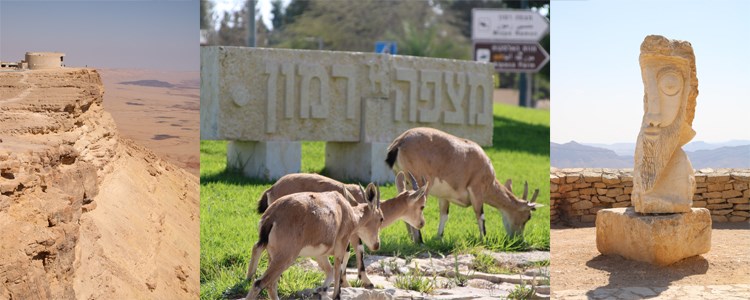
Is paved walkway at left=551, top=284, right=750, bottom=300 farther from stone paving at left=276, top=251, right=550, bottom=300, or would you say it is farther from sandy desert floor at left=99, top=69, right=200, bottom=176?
sandy desert floor at left=99, top=69, right=200, bottom=176

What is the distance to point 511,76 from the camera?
4362cm

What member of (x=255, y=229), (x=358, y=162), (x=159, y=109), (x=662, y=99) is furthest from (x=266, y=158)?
(x=662, y=99)

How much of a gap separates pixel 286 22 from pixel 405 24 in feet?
14.1

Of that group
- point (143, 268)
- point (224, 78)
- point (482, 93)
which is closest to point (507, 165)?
point (482, 93)

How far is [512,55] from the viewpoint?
78.5 feet

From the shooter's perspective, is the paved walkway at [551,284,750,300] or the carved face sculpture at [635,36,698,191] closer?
the paved walkway at [551,284,750,300]

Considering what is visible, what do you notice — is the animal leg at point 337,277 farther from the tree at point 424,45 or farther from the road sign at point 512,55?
the tree at point 424,45

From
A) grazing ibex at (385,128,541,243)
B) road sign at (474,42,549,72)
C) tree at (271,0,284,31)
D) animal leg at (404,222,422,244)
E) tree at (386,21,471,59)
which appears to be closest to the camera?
animal leg at (404,222,422,244)

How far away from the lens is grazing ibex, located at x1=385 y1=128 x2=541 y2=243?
9633mm

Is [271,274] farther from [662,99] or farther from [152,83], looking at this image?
[662,99]

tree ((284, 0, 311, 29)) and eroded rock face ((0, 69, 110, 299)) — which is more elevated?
tree ((284, 0, 311, 29))

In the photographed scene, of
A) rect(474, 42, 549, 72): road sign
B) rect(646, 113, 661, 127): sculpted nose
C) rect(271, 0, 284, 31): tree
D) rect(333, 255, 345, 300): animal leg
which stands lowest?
rect(333, 255, 345, 300): animal leg

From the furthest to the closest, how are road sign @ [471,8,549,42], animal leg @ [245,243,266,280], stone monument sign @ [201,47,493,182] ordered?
road sign @ [471,8,549,42]
stone monument sign @ [201,47,493,182]
animal leg @ [245,243,266,280]

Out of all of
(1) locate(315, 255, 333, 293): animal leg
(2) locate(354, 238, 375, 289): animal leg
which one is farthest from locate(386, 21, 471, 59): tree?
(1) locate(315, 255, 333, 293): animal leg
